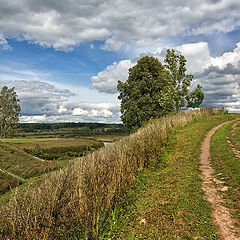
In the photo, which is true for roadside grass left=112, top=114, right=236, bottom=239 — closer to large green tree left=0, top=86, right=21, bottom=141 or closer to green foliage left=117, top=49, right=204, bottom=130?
green foliage left=117, top=49, right=204, bottom=130

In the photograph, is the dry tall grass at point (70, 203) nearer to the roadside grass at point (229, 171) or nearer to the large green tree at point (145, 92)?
the roadside grass at point (229, 171)

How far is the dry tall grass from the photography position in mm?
3682

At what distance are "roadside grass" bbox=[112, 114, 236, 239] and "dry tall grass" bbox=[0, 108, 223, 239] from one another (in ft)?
1.86

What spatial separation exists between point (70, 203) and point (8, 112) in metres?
43.2

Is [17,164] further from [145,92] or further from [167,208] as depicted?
[167,208]

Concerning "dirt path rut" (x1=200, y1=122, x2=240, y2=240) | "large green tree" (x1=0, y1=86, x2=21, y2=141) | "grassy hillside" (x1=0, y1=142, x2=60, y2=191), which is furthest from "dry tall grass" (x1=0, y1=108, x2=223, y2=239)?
"large green tree" (x1=0, y1=86, x2=21, y2=141)

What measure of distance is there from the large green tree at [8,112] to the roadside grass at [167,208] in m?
40.8

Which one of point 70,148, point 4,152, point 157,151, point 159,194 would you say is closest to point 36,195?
point 159,194

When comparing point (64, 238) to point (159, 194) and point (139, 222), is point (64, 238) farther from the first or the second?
point (159, 194)

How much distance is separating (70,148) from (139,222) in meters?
67.1

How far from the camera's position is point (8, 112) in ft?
132

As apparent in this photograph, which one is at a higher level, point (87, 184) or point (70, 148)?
point (87, 184)

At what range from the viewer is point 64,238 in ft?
13.0

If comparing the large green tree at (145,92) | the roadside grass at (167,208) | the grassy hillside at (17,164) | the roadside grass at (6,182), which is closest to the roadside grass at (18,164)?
the grassy hillside at (17,164)
